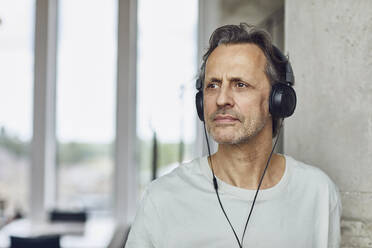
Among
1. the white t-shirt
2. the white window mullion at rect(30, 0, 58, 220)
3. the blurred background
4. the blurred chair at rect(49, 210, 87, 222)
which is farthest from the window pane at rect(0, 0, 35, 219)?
the white t-shirt

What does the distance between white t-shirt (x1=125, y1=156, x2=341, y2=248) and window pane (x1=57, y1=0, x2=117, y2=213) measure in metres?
3.93

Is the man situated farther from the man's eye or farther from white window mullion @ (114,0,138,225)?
white window mullion @ (114,0,138,225)

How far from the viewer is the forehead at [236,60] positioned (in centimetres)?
128

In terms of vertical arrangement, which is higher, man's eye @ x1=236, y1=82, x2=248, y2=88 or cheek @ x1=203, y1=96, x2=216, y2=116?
man's eye @ x1=236, y1=82, x2=248, y2=88

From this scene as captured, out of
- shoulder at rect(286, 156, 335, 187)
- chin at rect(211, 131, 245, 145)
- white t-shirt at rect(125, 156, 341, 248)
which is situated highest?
chin at rect(211, 131, 245, 145)

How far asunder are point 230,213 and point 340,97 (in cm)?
61

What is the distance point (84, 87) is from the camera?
5.18 meters

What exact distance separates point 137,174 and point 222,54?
3.99 metres

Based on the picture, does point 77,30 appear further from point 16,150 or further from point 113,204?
point 113,204

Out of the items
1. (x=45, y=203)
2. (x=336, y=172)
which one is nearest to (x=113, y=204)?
(x=45, y=203)

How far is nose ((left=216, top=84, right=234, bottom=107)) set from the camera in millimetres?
1250

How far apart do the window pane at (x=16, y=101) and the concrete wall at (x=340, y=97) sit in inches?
159

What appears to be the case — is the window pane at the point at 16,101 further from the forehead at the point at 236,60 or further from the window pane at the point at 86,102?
the forehead at the point at 236,60

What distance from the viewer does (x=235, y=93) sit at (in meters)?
1.27
